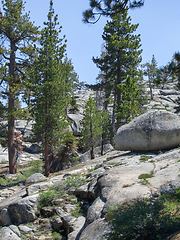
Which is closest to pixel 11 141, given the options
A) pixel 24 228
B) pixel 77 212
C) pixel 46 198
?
pixel 46 198

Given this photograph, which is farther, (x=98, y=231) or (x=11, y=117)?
(x=11, y=117)

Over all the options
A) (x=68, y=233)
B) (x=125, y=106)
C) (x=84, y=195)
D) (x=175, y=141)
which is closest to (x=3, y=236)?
(x=68, y=233)

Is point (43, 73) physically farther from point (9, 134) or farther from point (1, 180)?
point (1, 180)

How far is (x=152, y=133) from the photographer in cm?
1202

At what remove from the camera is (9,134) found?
1898 centimetres

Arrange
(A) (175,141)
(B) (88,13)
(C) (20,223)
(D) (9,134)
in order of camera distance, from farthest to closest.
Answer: (D) (9,134) → (A) (175,141) → (C) (20,223) → (B) (88,13)

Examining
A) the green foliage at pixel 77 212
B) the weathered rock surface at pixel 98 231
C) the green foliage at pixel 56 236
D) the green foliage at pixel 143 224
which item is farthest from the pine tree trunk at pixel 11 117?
the green foliage at pixel 143 224

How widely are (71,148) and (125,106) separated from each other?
263 inches

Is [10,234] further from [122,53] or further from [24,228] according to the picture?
[122,53]

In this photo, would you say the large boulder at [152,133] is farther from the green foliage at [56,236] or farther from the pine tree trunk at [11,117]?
the pine tree trunk at [11,117]

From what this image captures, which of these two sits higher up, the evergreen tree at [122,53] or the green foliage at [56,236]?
the evergreen tree at [122,53]

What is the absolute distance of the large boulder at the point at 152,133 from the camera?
11.9m

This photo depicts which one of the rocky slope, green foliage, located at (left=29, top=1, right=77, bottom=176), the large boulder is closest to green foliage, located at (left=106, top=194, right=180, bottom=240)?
the rocky slope

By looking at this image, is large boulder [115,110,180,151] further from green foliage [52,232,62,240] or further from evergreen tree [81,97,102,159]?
evergreen tree [81,97,102,159]
